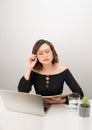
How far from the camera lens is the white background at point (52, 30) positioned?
2.70 meters

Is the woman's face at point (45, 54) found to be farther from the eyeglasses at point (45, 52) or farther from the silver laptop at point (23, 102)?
the silver laptop at point (23, 102)

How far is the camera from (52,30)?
9.12 ft

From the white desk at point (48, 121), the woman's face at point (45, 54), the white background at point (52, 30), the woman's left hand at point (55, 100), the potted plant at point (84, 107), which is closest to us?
the white desk at point (48, 121)

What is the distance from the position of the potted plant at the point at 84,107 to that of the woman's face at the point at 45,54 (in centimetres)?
62

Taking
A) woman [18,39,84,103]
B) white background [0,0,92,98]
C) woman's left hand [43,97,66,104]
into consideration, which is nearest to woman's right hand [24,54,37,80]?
woman [18,39,84,103]

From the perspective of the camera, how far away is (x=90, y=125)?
5.18 feet

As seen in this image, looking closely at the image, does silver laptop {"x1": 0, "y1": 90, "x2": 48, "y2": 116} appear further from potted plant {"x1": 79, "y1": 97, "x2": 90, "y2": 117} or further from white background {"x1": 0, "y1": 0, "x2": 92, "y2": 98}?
white background {"x1": 0, "y1": 0, "x2": 92, "y2": 98}

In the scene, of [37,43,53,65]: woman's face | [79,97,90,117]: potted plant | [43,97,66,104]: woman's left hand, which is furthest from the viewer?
[37,43,53,65]: woman's face

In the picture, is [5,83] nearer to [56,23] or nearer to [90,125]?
[56,23]

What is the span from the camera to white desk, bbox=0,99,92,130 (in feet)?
5.12

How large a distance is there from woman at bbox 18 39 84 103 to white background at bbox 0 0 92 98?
20.5 inches

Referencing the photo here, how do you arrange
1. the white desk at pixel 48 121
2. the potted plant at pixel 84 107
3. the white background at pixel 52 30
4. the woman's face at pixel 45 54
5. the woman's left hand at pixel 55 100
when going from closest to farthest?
the white desk at pixel 48 121 → the potted plant at pixel 84 107 → the woman's left hand at pixel 55 100 → the woman's face at pixel 45 54 → the white background at pixel 52 30

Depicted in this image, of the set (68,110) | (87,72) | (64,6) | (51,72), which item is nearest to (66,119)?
(68,110)

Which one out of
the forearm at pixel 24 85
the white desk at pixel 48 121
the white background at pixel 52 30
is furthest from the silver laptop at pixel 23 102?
the white background at pixel 52 30
